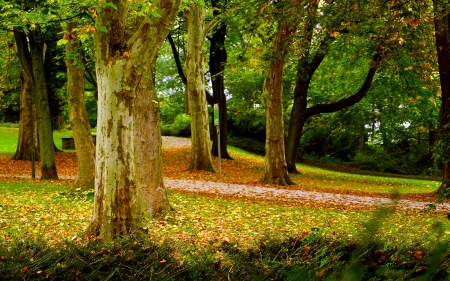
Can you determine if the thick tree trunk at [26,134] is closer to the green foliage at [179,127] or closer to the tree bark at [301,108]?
the tree bark at [301,108]

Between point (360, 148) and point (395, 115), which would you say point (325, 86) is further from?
point (360, 148)

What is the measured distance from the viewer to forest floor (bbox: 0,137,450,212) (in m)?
15.9

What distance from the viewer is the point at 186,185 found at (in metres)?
18.4

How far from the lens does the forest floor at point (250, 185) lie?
15881 millimetres

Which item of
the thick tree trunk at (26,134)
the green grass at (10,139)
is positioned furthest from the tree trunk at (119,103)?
the green grass at (10,139)

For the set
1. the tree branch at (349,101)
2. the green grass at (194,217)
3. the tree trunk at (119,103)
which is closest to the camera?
the tree trunk at (119,103)

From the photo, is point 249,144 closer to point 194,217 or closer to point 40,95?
point 40,95

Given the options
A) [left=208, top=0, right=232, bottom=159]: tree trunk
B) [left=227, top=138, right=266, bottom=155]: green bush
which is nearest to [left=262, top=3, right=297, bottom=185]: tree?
[left=208, top=0, right=232, bottom=159]: tree trunk

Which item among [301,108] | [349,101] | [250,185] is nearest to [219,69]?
[301,108]

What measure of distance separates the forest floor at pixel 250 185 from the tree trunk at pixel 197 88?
2.54 ft

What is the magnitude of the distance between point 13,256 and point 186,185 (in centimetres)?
1515

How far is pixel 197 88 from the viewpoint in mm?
22188

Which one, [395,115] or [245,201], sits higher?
[395,115]

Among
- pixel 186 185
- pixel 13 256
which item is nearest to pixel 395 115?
pixel 186 185
